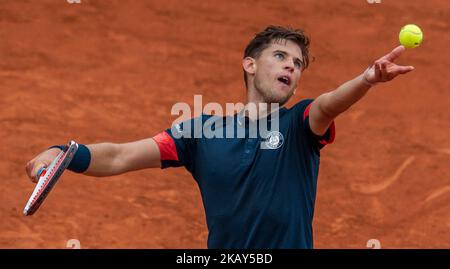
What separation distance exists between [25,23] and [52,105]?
120 centimetres

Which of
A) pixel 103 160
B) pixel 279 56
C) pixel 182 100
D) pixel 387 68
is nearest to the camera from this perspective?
pixel 387 68

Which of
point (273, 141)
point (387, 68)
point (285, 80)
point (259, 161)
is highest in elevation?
point (387, 68)

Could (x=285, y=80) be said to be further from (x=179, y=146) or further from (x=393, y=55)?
(x=393, y=55)

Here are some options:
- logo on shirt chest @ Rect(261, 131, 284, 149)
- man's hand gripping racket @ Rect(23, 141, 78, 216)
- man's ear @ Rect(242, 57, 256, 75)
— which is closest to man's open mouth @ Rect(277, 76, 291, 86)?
man's ear @ Rect(242, 57, 256, 75)

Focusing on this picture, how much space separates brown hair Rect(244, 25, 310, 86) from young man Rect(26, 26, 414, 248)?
0.15m

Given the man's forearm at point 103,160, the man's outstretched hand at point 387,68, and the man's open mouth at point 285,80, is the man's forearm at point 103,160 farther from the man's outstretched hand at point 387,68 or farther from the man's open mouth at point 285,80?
the man's outstretched hand at point 387,68

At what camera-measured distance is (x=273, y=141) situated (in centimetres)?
650

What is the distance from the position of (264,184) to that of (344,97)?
670mm

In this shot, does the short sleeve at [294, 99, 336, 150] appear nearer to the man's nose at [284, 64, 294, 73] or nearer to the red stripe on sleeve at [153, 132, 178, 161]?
the man's nose at [284, 64, 294, 73]

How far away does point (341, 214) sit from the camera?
1065 cm

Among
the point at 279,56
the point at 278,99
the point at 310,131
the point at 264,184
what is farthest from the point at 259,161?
the point at 279,56

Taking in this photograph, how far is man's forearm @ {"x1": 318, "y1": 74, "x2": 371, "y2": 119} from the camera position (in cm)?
607
